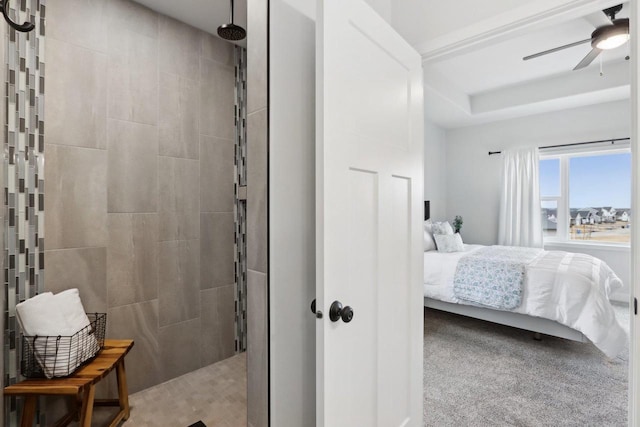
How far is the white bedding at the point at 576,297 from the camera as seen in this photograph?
2453mm

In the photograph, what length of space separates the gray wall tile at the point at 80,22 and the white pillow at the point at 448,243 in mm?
3735

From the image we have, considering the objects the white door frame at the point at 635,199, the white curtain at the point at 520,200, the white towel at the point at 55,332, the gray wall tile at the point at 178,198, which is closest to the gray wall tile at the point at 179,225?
the gray wall tile at the point at 178,198

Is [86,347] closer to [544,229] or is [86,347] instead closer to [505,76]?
[505,76]

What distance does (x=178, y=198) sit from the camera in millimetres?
2389

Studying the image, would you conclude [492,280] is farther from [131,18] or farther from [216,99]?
[131,18]

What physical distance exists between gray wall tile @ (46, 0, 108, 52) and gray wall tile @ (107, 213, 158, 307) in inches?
41.1

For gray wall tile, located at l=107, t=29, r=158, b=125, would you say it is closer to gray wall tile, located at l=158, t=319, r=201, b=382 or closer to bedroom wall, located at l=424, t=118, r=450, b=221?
gray wall tile, located at l=158, t=319, r=201, b=382

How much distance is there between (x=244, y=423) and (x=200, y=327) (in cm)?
83

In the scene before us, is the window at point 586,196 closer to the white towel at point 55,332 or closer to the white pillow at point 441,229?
the white pillow at point 441,229

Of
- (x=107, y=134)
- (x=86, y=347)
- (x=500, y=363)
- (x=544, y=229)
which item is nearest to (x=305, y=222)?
(x=86, y=347)

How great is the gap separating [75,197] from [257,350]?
1490mm

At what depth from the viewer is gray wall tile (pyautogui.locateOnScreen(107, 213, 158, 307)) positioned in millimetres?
2068

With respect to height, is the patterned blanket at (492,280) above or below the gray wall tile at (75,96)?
below

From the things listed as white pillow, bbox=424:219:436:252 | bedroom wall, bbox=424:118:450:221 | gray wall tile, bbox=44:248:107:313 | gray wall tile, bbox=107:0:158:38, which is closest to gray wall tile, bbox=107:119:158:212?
gray wall tile, bbox=44:248:107:313
